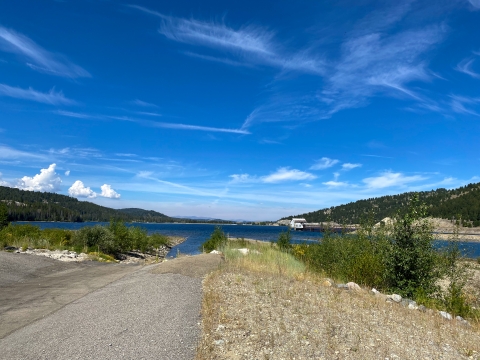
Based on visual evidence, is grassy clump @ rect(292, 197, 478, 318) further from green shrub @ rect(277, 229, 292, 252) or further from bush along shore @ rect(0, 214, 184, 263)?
bush along shore @ rect(0, 214, 184, 263)

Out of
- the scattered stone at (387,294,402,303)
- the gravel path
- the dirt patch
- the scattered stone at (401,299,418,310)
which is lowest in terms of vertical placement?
the scattered stone at (401,299,418,310)

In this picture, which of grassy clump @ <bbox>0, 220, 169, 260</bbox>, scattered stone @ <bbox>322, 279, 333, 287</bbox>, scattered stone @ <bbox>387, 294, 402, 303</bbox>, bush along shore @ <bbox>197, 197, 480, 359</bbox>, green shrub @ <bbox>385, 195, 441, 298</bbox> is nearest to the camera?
bush along shore @ <bbox>197, 197, 480, 359</bbox>

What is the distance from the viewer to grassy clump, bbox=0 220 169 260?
28.6 m

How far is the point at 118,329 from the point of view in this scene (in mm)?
7203

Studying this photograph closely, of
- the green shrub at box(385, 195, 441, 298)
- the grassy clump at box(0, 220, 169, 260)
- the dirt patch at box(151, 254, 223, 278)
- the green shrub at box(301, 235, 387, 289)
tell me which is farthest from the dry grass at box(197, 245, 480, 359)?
the grassy clump at box(0, 220, 169, 260)

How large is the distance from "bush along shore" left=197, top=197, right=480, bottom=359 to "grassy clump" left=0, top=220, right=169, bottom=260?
18587mm

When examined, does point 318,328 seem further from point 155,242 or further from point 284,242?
point 155,242

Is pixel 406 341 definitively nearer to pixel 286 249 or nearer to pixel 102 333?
pixel 102 333

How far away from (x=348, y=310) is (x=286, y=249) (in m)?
15.5

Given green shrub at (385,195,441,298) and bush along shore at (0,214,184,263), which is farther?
bush along shore at (0,214,184,263)

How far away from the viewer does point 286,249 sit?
81.9 feet

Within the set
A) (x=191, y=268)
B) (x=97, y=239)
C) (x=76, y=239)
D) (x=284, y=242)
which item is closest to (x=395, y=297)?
(x=191, y=268)

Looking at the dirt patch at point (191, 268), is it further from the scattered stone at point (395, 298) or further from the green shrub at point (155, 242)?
the green shrub at point (155, 242)

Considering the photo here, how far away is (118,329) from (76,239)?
2923 cm
